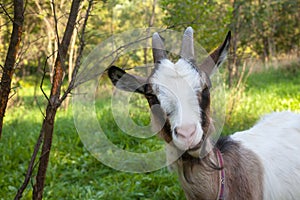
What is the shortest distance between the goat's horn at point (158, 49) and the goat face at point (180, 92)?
2cm

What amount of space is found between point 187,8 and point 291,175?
4257 millimetres

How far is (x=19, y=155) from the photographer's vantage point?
6.85 m

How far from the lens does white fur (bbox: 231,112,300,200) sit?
3.28 meters

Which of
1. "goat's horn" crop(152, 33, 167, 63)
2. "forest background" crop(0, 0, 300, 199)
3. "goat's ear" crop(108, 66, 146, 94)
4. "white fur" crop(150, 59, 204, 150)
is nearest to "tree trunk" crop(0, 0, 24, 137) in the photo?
"forest background" crop(0, 0, 300, 199)

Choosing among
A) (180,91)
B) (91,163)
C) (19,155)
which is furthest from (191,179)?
(19,155)

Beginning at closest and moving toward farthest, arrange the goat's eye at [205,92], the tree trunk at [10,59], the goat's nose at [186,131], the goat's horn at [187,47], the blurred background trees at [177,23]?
the goat's nose at [186,131] < the goat's eye at [205,92] < the goat's horn at [187,47] < the tree trunk at [10,59] < the blurred background trees at [177,23]

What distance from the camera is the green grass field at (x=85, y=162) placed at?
5.26 m

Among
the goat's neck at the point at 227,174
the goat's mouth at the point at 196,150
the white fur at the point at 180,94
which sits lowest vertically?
the goat's neck at the point at 227,174

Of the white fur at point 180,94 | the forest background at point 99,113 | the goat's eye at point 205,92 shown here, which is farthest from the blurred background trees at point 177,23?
the goat's eye at point 205,92

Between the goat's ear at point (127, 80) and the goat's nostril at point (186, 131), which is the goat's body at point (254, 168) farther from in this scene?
the goat's ear at point (127, 80)

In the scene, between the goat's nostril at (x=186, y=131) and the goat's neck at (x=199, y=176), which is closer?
the goat's nostril at (x=186, y=131)

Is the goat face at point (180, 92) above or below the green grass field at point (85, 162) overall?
above

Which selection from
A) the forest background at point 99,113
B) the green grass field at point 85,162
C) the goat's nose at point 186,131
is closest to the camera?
the goat's nose at point 186,131

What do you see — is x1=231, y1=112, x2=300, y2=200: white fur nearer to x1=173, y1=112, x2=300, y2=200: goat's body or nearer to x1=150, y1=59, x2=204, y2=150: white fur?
x1=173, y1=112, x2=300, y2=200: goat's body
